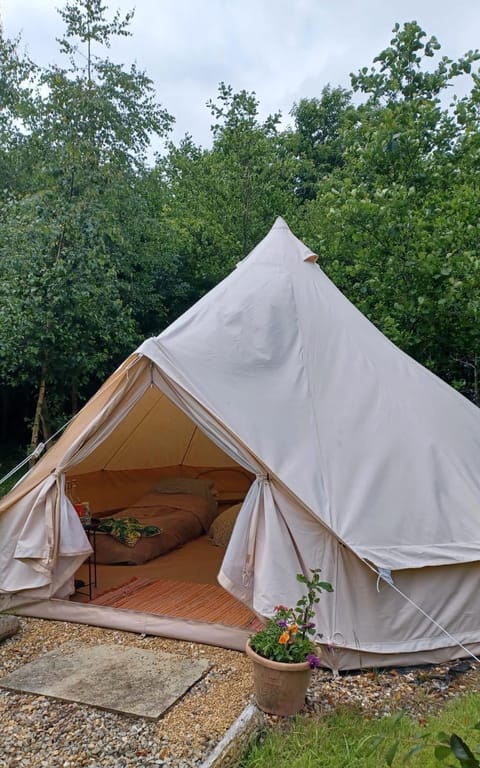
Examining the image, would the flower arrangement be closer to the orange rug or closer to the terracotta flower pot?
the terracotta flower pot

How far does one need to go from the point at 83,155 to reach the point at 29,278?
1.47 m

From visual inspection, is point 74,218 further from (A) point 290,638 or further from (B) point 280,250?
(A) point 290,638

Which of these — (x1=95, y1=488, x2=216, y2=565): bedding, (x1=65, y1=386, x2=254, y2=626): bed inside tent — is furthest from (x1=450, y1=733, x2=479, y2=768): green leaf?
(x1=95, y1=488, x2=216, y2=565): bedding

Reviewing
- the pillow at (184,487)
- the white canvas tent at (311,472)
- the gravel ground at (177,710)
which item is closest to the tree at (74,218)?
the pillow at (184,487)

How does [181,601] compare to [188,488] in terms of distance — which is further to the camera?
[188,488]

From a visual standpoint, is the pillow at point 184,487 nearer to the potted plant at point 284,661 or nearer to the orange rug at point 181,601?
the orange rug at point 181,601

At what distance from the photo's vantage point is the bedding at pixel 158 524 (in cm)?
486

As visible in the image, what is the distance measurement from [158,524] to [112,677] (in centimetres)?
225

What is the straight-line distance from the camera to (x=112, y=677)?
3045 millimetres

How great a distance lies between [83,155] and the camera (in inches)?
242

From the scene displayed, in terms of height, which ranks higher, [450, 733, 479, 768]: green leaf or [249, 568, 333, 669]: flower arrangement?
[450, 733, 479, 768]: green leaf

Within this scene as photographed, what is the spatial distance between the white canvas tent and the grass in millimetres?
541

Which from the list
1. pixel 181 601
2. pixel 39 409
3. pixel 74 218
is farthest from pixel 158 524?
pixel 74 218

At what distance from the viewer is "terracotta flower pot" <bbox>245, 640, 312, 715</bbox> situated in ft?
8.67
